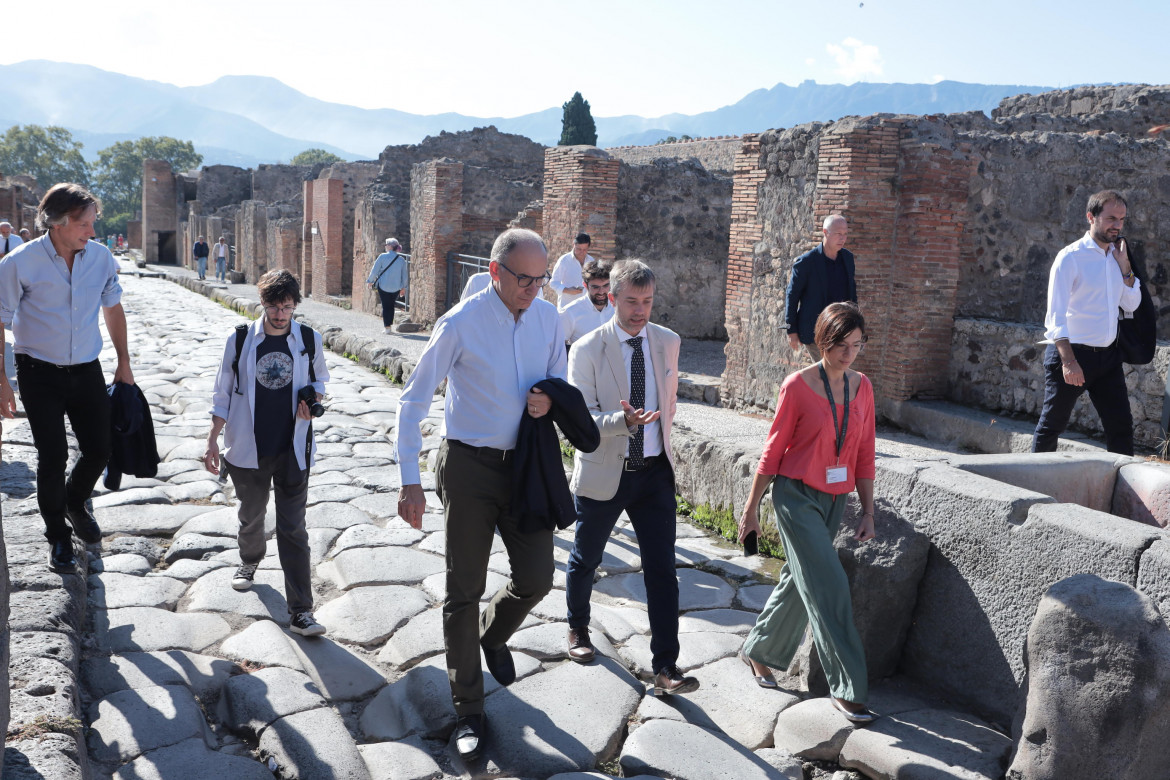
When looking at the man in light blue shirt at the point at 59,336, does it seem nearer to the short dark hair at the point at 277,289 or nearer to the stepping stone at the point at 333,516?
the short dark hair at the point at 277,289

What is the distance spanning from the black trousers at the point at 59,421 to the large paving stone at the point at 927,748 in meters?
3.34

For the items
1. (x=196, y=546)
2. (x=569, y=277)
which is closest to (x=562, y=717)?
(x=196, y=546)

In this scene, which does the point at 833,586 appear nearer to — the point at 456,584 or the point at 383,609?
the point at 456,584

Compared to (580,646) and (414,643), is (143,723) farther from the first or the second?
(580,646)

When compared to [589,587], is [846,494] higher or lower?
higher

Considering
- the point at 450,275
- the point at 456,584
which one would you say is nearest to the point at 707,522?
the point at 456,584

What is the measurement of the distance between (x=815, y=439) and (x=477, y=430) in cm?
116

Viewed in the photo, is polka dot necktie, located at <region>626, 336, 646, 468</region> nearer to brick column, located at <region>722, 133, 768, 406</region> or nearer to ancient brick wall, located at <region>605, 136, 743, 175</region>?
brick column, located at <region>722, 133, 768, 406</region>

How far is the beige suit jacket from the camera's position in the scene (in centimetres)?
338

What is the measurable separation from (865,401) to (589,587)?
1.26 m

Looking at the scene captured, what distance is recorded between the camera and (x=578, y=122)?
44.4 m

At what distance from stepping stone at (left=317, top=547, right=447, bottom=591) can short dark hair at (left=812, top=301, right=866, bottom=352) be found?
2.33 meters

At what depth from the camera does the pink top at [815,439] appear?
325 centimetres

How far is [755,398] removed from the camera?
8695 millimetres
